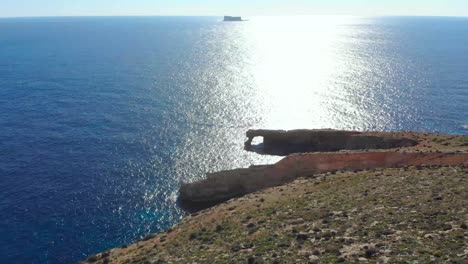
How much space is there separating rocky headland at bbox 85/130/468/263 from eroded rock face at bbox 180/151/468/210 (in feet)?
0.47

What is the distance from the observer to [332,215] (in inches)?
1638

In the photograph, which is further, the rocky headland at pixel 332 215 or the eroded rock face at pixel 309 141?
the eroded rock face at pixel 309 141

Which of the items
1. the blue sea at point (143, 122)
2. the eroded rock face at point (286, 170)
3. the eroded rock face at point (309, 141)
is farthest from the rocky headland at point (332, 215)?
the eroded rock face at point (309, 141)

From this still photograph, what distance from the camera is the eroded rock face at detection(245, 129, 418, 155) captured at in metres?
87.3

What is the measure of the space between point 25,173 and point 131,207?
21753 millimetres

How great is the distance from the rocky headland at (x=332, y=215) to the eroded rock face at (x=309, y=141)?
15.9 m

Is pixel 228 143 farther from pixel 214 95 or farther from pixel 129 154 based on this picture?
pixel 214 95

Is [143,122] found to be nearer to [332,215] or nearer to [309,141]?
[309,141]

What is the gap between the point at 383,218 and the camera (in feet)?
125

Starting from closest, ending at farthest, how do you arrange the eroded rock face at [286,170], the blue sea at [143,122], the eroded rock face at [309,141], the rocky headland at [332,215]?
the rocky headland at [332,215]
the eroded rock face at [286,170]
the blue sea at [143,122]
the eroded rock face at [309,141]

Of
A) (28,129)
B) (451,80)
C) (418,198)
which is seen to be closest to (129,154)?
(28,129)

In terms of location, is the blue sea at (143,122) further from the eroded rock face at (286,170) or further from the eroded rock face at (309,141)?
the eroded rock face at (286,170)

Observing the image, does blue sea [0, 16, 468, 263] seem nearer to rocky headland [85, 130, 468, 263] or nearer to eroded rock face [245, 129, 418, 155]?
eroded rock face [245, 129, 418, 155]

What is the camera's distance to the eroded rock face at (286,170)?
63.7m
